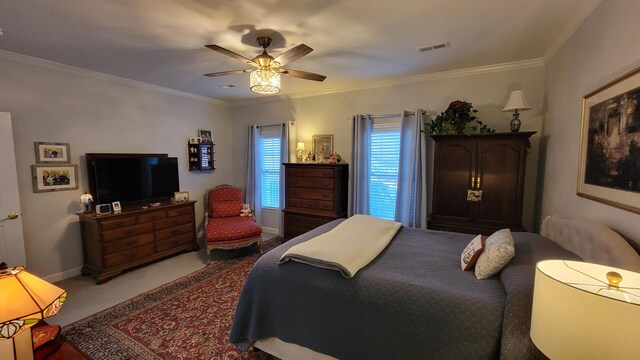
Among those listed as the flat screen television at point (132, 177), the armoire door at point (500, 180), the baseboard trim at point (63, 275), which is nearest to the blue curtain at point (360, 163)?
the armoire door at point (500, 180)

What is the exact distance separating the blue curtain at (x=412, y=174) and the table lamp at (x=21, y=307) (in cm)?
363

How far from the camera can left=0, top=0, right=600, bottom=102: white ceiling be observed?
2.03 metres

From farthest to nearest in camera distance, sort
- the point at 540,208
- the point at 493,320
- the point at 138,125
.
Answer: the point at 138,125
the point at 540,208
the point at 493,320

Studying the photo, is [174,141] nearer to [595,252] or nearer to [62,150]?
[62,150]

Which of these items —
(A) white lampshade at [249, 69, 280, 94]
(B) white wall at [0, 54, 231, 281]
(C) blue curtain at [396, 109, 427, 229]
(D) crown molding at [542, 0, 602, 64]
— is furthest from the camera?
(C) blue curtain at [396, 109, 427, 229]

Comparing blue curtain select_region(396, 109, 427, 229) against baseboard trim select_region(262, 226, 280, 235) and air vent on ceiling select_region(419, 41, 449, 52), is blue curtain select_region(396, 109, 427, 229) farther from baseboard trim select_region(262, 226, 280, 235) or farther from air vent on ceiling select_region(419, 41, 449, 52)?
baseboard trim select_region(262, 226, 280, 235)

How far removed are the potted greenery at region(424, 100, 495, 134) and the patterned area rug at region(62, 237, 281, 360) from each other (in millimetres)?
3088

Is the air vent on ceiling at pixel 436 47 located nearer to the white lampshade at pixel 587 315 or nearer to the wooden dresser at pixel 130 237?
the white lampshade at pixel 587 315

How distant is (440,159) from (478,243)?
5.05ft

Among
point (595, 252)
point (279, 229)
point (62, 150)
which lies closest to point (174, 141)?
point (62, 150)

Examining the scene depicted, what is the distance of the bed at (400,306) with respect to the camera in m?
1.34

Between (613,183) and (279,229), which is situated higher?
(613,183)

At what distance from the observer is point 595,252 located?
1521 millimetres

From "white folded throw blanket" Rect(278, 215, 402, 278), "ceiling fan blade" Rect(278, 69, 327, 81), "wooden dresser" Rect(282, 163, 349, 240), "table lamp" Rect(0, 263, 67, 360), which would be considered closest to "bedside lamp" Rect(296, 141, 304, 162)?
"wooden dresser" Rect(282, 163, 349, 240)
